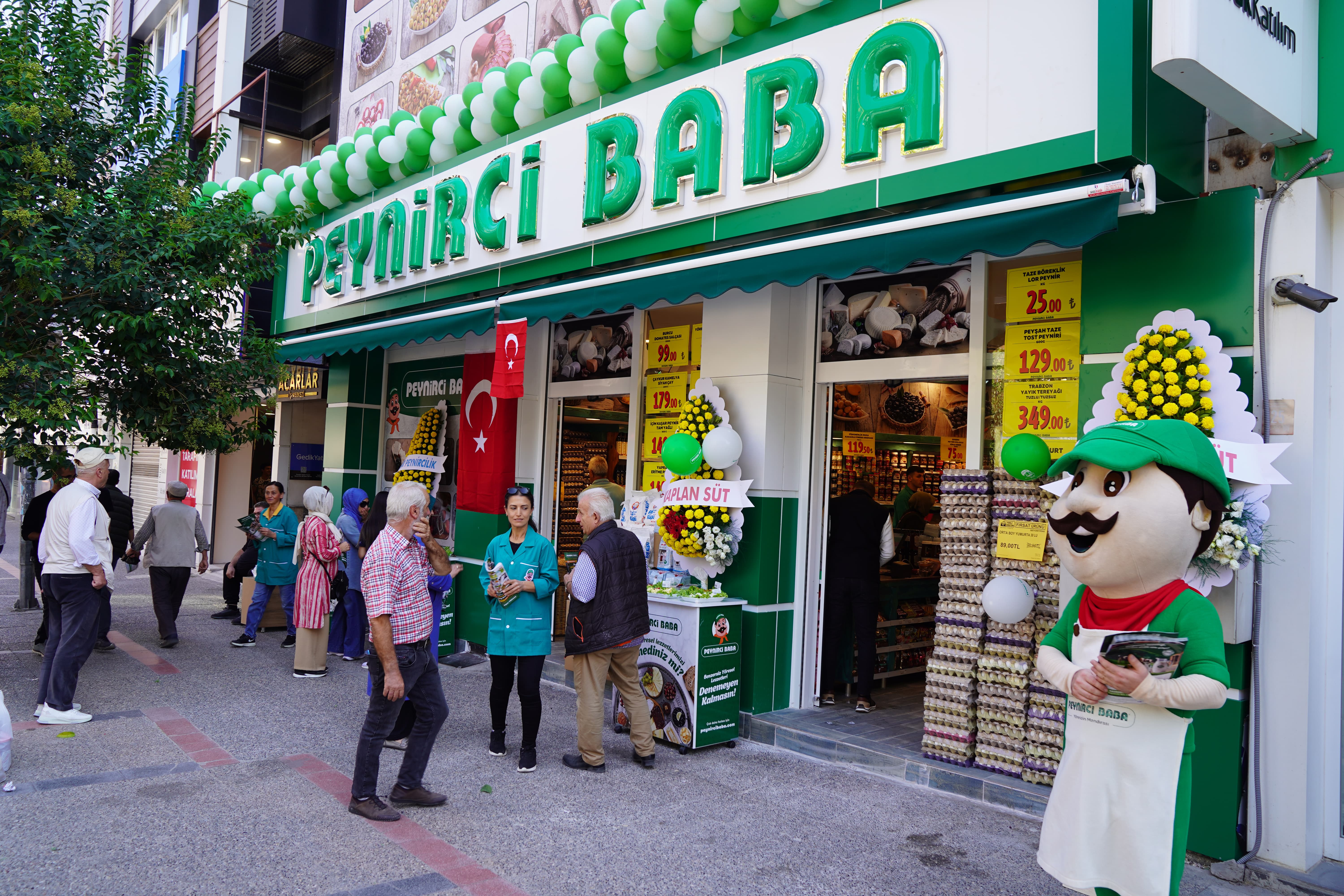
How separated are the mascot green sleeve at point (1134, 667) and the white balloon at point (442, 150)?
747 cm

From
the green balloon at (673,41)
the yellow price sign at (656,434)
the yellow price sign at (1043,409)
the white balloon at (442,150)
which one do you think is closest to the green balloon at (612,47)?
the green balloon at (673,41)

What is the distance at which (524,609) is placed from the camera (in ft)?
19.4

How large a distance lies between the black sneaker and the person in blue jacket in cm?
499

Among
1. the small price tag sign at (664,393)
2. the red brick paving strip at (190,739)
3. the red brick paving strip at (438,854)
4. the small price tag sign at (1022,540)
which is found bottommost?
the red brick paving strip at (190,739)

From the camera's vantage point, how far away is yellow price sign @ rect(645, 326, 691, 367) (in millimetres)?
8273

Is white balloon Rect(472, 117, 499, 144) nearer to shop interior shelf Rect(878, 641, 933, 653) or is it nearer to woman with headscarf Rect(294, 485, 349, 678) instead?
woman with headscarf Rect(294, 485, 349, 678)

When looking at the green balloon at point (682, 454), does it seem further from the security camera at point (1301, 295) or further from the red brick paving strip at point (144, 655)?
the red brick paving strip at point (144, 655)

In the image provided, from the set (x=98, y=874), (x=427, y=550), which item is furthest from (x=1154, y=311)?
(x=98, y=874)

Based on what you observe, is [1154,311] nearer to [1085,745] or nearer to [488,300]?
[1085,745]

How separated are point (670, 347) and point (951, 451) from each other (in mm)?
3199

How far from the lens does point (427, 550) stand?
5438mm

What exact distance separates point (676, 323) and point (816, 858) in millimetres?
4929

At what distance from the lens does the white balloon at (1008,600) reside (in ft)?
17.8

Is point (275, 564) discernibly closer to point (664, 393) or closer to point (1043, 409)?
point (664, 393)
